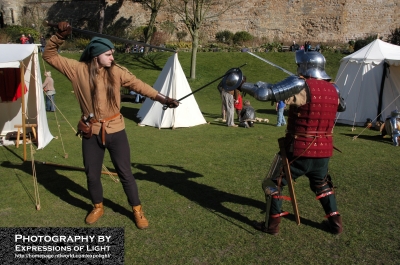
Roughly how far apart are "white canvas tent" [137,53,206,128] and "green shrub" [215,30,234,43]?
21972 millimetres

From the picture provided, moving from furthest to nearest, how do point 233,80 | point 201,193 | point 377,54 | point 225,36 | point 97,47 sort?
point 225,36 < point 377,54 < point 201,193 < point 233,80 < point 97,47

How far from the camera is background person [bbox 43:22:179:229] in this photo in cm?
382

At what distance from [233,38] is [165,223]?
29236 mm

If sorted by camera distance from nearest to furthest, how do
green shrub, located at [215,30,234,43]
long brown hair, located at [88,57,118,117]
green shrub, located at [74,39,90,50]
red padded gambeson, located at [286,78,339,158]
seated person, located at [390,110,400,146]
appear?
red padded gambeson, located at [286,78,339,158], long brown hair, located at [88,57,118,117], seated person, located at [390,110,400,146], green shrub, located at [74,39,90,50], green shrub, located at [215,30,234,43]

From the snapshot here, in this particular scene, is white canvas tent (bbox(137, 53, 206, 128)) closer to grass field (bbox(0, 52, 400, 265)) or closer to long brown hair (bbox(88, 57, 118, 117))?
grass field (bbox(0, 52, 400, 265))

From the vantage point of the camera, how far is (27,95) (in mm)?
8227

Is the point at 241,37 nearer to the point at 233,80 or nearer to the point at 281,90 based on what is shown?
the point at 233,80

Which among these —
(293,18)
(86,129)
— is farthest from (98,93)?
(293,18)

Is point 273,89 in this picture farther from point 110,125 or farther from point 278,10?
point 278,10

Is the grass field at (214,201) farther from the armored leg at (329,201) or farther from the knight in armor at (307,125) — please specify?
the knight in armor at (307,125)

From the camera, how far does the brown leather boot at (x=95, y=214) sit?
416 cm

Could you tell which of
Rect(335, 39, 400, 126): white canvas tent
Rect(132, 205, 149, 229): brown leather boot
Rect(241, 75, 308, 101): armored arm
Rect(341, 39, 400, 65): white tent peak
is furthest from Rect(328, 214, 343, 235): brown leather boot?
Rect(341, 39, 400, 65): white tent peak

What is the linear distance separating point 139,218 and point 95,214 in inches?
20.5

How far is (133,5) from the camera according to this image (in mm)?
36094
